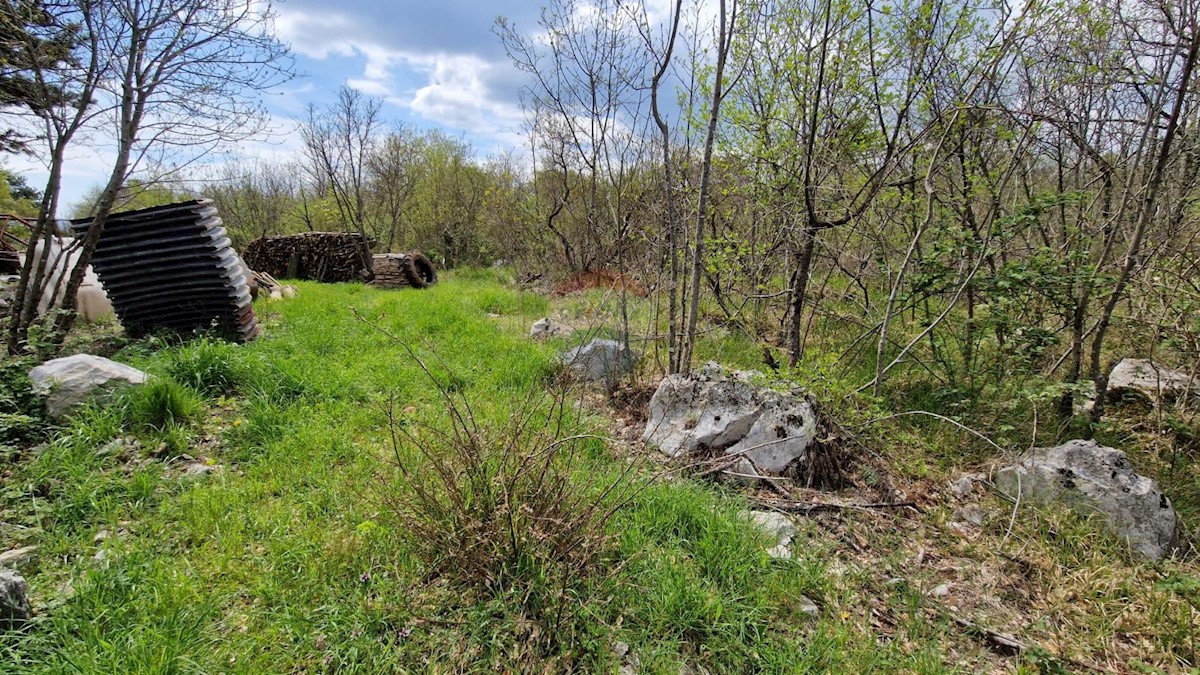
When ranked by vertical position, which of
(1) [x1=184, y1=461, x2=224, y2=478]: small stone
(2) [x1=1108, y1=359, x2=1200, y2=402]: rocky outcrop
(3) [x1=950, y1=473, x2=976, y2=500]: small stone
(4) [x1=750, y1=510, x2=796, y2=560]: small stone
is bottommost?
(3) [x1=950, y1=473, x2=976, y2=500]: small stone

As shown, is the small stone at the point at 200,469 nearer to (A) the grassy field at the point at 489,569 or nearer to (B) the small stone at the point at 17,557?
(A) the grassy field at the point at 489,569

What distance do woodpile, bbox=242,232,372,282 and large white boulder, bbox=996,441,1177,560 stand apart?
12.5 meters

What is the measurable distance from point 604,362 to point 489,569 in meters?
2.44

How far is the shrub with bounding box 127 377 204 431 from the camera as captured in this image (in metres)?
2.78

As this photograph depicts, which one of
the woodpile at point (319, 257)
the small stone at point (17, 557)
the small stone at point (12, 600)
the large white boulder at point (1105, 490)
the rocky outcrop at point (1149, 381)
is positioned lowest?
the large white boulder at point (1105, 490)

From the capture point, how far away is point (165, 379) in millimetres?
3004

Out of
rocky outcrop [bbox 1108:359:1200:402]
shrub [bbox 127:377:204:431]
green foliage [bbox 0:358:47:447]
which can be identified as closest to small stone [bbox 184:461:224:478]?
shrub [bbox 127:377:204:431]

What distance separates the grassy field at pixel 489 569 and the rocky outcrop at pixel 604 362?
1.21 meters

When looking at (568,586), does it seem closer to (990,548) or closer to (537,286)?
(990,548)

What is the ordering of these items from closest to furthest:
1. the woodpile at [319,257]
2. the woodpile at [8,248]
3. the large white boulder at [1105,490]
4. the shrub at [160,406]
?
the large white boulder at [1105,490] < the shrub at [160,406] < the woodpile at [8,248] < the woodpile at [319,257]

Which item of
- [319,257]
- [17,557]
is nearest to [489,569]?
[17,557]

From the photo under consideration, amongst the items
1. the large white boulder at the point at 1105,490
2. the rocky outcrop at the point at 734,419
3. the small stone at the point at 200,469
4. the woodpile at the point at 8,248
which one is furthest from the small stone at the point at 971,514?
the woodpile at the point at 8,248

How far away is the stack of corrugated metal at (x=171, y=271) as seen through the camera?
4223 mm

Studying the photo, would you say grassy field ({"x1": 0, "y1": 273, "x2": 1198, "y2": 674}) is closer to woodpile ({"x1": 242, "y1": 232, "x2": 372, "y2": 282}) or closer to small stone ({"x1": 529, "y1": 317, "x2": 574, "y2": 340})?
small stone ({"x1": 529, "y1": 317, "x2": 574, "y2": 340})
